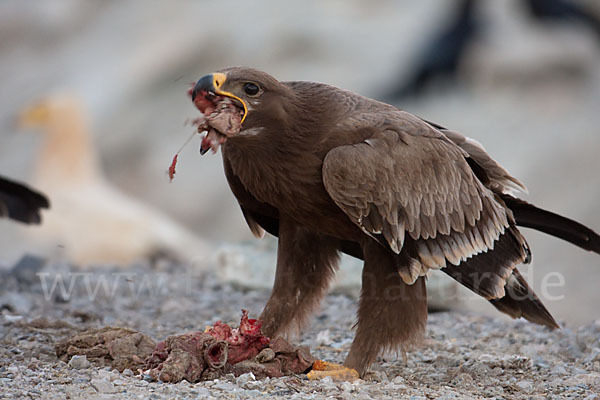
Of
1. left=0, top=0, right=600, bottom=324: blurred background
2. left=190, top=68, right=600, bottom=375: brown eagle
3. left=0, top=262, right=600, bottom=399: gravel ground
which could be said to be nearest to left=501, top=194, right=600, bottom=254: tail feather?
left=190, top=68, right=600, bottom=375: brown eagle

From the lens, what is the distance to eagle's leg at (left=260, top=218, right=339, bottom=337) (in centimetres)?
486

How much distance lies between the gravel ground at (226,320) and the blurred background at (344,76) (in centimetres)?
630

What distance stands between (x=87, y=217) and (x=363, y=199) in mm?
5044

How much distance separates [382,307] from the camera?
4.52 metres

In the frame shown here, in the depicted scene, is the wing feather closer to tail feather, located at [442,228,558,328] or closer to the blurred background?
tail feather, located at [442,228,558,328]

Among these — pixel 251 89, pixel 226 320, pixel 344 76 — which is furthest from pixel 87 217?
pixel 344 76

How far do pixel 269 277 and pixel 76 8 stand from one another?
41.1 feet

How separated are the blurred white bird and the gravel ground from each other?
2.05 feet

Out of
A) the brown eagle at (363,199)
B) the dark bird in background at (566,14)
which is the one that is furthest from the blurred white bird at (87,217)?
the dark bird in background at (566,14)

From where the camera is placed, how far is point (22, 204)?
254 inches

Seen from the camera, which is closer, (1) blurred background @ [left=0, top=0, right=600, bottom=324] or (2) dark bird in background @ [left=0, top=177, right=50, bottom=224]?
(2) dark bird in background @ [left=0, top=177, right=50, bottom=224]

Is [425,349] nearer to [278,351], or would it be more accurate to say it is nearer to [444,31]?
[278,351]

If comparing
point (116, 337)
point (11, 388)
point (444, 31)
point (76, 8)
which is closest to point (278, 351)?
point (116, 337)

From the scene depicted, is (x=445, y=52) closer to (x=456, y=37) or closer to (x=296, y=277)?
(x=456, y=37)
